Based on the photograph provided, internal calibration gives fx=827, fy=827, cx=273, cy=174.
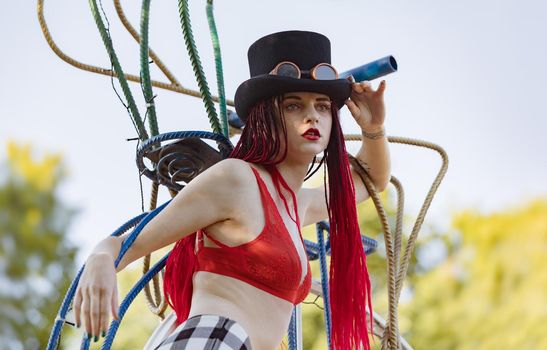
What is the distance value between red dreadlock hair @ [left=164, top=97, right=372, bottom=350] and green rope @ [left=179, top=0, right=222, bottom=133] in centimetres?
12

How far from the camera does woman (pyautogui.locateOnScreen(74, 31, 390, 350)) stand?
167 cm

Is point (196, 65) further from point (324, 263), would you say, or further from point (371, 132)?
point (324, 263)

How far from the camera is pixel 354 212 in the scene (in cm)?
197

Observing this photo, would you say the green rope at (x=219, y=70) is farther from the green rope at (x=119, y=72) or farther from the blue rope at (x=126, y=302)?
the blue rope at (x=126, y=302)

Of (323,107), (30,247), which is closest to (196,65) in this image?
(323,107)

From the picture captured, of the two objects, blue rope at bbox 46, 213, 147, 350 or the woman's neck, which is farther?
the woman's neck

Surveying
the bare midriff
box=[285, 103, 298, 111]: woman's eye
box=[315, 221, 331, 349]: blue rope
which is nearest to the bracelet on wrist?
box=[285, 103, 298, 111]: woman's eye

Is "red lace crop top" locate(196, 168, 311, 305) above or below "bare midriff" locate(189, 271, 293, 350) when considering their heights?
above

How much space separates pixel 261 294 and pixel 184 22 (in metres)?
0.72

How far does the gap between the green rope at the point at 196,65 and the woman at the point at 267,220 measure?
79mm

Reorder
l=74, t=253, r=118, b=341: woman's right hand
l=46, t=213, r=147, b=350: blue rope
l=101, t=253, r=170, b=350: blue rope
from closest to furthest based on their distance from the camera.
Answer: l=74, t=253, r=118, b=341: woman's right hand → l=46, t=213, r=147, b=350: blue rope → l=101, t=253, r=170, b=350: blue rope

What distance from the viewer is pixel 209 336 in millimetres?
1627

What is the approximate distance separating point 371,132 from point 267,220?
16.6 inches

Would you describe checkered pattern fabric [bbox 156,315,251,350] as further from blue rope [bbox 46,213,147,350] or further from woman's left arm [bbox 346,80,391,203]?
woman's left arm [bbox 346,80,391,203]
